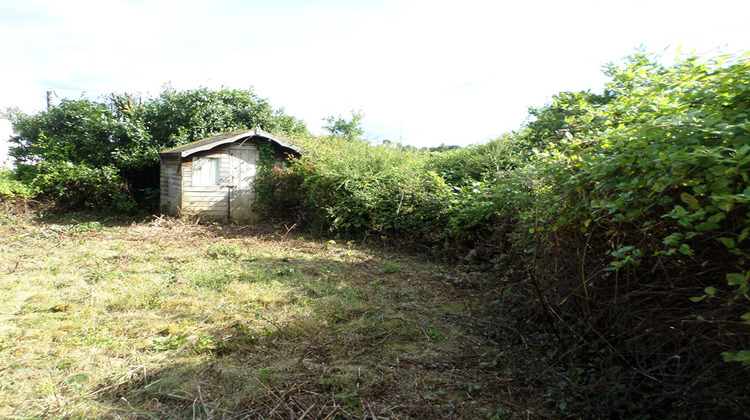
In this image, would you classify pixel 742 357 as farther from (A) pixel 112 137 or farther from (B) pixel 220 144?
(A) pixel 112 137

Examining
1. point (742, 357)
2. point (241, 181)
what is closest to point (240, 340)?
point (742, 357)

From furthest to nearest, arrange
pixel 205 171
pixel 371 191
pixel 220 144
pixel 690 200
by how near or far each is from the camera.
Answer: pixel 205 171 → pixel 220 144 → pixel 371 191 → pixel 690 200

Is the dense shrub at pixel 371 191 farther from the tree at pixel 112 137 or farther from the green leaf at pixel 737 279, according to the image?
the green leaf at pixel 737 279

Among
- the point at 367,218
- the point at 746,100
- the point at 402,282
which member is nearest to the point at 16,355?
the point at 402,282

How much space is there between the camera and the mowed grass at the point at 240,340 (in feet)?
9.32

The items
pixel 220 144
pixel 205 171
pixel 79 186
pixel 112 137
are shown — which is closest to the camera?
pixel 220 144

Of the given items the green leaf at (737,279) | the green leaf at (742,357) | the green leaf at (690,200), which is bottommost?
the green leaf at (742,357)

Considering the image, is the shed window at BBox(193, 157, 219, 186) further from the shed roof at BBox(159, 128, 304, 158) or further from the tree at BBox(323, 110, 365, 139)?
the tree at BBox(323, 110, 365, 139)

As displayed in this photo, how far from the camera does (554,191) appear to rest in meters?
3.39

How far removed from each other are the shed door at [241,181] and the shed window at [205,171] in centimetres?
48

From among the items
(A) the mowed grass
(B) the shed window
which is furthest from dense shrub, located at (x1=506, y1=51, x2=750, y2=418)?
(B) the shed window

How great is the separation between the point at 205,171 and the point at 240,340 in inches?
382

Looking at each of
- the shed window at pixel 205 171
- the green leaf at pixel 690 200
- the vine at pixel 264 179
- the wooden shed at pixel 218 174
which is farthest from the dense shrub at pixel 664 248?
the shed window at pixel 205 171

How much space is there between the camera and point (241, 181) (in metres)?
12.7
